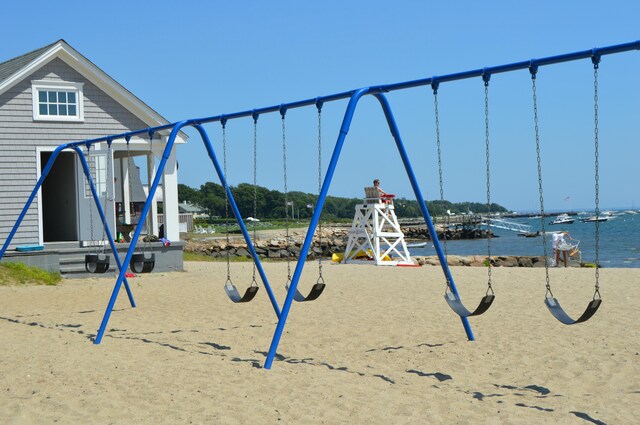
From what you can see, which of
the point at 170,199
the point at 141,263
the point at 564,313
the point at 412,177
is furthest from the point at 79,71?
the point at 564,313

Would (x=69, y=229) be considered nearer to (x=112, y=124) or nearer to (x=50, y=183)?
(x=50, y=183)

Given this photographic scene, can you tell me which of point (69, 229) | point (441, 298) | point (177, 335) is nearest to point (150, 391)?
point (177, 335)

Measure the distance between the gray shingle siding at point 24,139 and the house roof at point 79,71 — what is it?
0.68 feet

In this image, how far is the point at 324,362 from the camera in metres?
8.97

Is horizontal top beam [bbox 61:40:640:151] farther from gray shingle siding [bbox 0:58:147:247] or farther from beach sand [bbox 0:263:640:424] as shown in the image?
gray shingle siding [bbox 0:58:147:247]

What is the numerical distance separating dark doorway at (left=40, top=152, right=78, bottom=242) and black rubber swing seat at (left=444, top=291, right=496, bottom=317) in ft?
46.8

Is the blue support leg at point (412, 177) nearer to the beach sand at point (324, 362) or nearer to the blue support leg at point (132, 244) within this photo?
the beach sand at point (324, 362)

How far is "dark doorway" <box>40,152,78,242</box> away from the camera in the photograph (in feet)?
70.6

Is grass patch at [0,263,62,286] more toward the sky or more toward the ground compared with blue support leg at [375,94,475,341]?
more toward the ground

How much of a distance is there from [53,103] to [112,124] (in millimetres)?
1512

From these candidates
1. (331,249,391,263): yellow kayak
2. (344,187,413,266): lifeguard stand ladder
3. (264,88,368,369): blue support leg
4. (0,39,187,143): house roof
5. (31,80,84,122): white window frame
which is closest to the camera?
(264,88,368,369): blue support leg

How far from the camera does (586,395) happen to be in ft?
24.3

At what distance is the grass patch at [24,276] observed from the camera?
17.3 metres

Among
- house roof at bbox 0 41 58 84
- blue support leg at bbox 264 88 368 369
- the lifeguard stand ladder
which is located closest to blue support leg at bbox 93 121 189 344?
blue support leg at bbox 264 88 368 369
